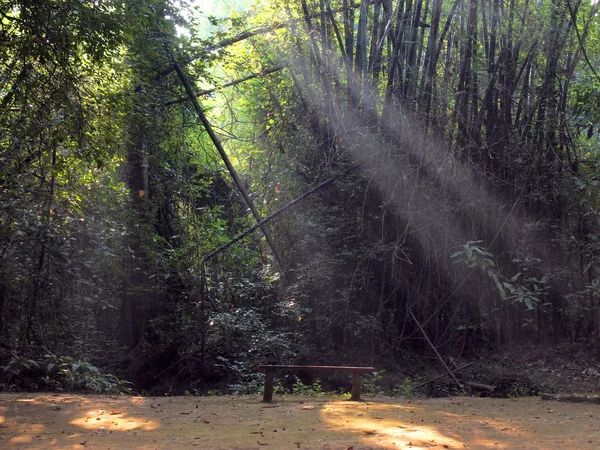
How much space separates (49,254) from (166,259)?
9.73 feet

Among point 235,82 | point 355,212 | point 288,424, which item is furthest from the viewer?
point 235,82

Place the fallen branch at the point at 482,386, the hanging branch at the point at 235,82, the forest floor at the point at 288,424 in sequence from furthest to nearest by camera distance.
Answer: the hanging branch at the point at 235,82
the fallen branch at the point at 482,386
the forest floor at the point at 288,424

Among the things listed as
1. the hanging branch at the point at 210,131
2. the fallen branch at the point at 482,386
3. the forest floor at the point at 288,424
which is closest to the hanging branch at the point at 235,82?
the hanging branch at the point at 210,131

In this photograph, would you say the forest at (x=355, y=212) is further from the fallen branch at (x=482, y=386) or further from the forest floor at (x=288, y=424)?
the forest floor at (x=288, y=424)

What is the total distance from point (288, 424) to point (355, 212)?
545cm

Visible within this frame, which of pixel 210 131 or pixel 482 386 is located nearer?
pixel 482 386

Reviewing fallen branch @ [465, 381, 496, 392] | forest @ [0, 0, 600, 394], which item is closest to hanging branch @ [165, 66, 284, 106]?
forest @ [0, 0, 600, 394]

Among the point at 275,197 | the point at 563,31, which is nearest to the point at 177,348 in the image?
the point at 275,197

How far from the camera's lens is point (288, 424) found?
5.05 m

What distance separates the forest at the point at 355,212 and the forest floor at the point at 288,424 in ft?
6.45

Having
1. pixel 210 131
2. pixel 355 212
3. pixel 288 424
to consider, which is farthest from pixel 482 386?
pixel 210 131

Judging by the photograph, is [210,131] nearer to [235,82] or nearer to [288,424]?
[235,82]

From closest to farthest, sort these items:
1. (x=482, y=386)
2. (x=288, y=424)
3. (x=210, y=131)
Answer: (x=288, y=424) < (x=482, y=386) < (x=210, y=131)

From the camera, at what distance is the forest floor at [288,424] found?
4.27 metres
